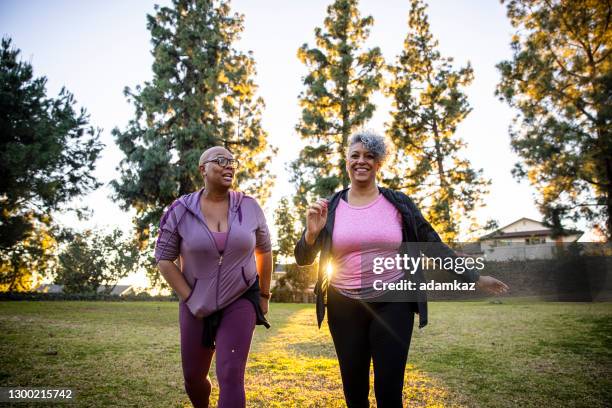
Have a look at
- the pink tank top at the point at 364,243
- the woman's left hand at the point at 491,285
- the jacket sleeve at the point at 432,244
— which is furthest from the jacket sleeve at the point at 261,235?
the woman's left hand at the point at 491,285

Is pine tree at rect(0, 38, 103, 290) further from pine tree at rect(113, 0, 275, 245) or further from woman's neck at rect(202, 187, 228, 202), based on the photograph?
woman's neck at rect(202, 187, 228, 202)

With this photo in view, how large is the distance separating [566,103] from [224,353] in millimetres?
22266

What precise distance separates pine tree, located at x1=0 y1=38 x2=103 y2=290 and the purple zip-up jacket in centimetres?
1722

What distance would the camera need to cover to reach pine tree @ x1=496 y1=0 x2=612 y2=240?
1842 centimetres

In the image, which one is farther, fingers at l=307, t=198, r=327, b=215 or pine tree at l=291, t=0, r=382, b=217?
pine tree at l=291, t=0, r=382, b=217

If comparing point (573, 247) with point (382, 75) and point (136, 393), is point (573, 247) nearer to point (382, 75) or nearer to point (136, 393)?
point (382, 75)

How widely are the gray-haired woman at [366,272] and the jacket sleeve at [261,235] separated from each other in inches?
17.0

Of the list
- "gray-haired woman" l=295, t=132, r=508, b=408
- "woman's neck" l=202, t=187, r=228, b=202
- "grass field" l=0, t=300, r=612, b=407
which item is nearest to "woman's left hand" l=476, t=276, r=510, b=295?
"gray-haired woman" l=295, t=132, r=508, b=408

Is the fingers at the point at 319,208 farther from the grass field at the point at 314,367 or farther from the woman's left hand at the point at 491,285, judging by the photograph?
Answer: the grass field at the point at 314,367

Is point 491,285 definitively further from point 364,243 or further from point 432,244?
point 364,243

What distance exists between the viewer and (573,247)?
797 inches

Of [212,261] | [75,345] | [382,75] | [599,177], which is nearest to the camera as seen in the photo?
[212,261]

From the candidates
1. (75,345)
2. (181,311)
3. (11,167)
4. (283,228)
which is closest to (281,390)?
(181,311)

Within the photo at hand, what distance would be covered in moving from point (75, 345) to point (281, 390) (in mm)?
4683
